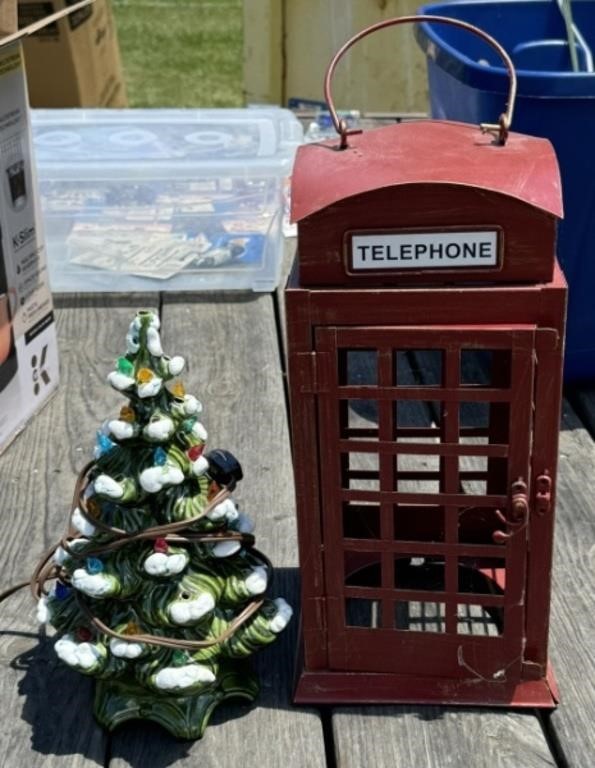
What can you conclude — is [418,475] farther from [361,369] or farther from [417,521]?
[361,369]

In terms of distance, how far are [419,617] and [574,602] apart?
21 cm

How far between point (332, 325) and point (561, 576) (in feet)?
2.04

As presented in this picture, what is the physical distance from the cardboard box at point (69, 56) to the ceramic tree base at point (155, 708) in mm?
2332

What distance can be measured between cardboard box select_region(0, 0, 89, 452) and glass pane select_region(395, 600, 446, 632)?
2.59 feet

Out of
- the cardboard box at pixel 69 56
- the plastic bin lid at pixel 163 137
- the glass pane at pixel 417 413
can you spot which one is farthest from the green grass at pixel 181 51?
the glass pane at pixel 417 413

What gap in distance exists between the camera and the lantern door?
1.12m

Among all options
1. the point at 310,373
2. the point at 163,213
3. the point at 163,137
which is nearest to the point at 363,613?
the point at 310,373

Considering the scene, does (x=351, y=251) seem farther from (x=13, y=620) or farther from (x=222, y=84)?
(x=222, y=84)

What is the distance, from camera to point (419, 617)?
1438mm

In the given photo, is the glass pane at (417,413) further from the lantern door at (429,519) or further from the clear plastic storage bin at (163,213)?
the clear plastic storage bin at (163,213)

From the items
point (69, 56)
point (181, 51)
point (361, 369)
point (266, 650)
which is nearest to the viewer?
point (266, 650)

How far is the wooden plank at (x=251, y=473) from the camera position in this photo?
1233mm

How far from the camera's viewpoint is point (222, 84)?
5.43 metres

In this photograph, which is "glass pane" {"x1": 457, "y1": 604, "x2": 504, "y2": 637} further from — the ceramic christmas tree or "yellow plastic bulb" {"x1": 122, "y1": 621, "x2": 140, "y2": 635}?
"yellow plastic bulb" {"x1": 122, "y1": 621, "x2": 140, "y2": 635}
